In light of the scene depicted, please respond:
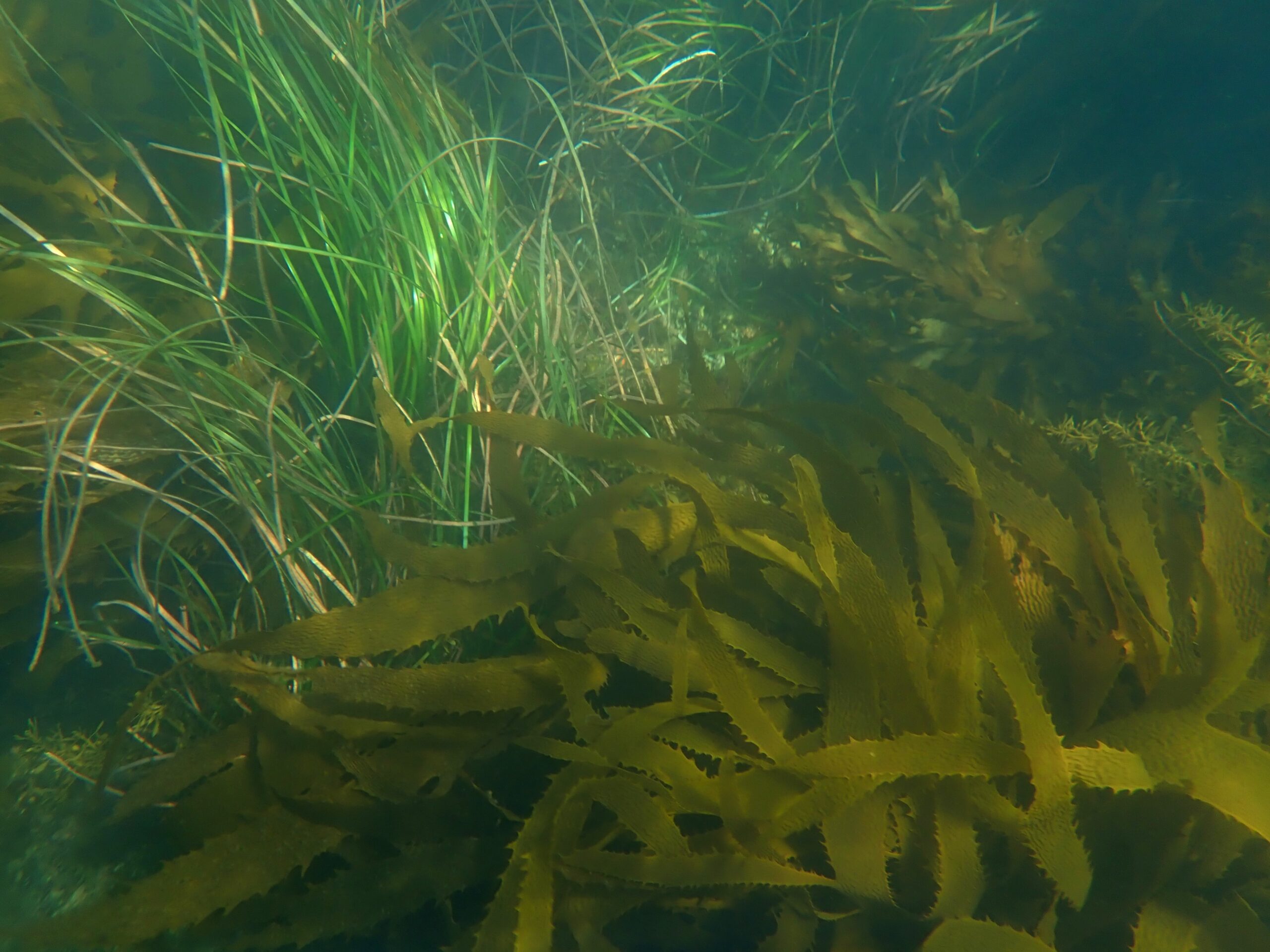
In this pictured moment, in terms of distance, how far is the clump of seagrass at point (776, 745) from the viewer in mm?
807

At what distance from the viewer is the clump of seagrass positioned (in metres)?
0.81

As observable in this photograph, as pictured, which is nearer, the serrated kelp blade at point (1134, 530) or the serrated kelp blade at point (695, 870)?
the serrated kelp blade at point (695, 870)

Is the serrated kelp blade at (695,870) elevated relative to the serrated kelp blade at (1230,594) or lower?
lower

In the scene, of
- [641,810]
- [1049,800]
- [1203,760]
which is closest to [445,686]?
[641,810]

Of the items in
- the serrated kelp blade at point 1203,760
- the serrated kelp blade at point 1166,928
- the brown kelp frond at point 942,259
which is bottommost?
the serrated kelp blade at point 1166,928

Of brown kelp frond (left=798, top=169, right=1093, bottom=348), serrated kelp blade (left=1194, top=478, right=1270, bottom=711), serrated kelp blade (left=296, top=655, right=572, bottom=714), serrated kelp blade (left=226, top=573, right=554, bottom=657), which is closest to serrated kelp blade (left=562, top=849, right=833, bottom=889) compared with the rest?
serrated kelp blade (left=296, top=655, right=572, bottom=714)

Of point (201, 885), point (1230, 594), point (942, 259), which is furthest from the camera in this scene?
point (942, 259)

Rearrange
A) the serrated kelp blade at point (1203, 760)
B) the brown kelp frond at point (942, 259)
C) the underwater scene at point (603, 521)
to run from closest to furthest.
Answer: the serrated kelp blade at point (1203, 760), the underwater scene at point (603, 521), the brown kelp frond at point (942, 259)

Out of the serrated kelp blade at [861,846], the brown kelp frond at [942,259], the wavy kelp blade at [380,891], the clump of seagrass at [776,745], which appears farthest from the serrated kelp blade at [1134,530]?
the wavy kelp blade at [380,891]

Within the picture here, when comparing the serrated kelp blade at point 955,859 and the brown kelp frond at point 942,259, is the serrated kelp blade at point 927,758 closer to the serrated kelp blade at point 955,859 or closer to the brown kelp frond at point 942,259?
the serrated kelp blade at point 955,859

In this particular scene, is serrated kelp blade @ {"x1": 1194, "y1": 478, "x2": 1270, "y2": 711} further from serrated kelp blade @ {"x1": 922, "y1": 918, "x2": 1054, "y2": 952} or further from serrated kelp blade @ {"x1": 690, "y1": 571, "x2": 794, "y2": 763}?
serrated kelp blade @ {"x1": 690, "y1": 571, "x2": 794, "y2": 763}

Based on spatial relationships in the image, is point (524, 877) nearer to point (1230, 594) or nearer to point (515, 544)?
point (515, 544)

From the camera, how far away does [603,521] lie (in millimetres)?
1208

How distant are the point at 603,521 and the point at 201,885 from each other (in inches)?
34.9
